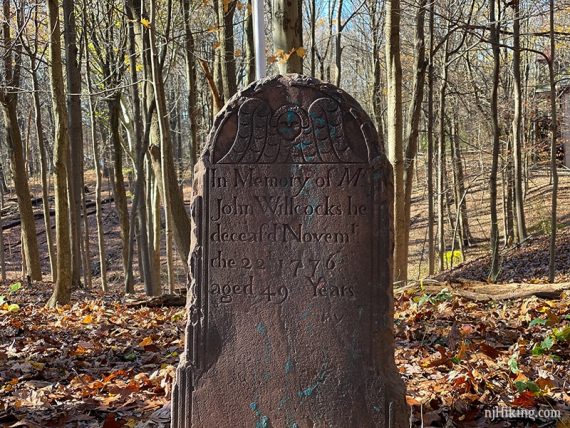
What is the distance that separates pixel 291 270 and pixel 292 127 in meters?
0.84

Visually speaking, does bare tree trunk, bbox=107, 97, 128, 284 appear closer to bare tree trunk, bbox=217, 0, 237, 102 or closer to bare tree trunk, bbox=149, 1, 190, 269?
bare tree trunk, bbox=149, 1, 190, 269

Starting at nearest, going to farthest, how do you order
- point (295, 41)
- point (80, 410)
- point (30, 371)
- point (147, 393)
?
1. point (80, 410)
2. point (147, 393)
3. point (30, 371)
4. point (295, 41)

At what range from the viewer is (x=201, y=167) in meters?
3.72

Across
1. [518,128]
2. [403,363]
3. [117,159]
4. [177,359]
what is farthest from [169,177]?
[518,128]

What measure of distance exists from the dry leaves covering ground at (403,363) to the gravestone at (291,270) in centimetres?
45

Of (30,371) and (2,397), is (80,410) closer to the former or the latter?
(2,397)

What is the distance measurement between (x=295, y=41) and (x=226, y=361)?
13.1 ft

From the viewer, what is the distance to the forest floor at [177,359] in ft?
12.9

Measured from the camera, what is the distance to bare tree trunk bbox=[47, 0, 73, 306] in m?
8.63

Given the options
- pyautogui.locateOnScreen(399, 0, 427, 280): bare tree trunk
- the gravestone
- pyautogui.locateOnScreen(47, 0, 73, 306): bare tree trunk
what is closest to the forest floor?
the gravestone

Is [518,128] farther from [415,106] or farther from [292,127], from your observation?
[292,127]

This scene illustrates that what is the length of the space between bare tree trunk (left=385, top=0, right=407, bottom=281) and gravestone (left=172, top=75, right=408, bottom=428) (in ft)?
16.9

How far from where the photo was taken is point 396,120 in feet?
28.7

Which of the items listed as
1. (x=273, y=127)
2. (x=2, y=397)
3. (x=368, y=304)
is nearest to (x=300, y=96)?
(x=273, y=127)
